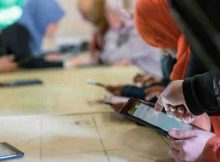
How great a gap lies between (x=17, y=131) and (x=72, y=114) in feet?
0.54

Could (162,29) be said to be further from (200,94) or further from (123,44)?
(123,44)

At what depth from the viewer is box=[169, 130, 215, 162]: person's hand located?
0.62m

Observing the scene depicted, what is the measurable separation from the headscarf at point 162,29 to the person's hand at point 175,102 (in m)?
0.17

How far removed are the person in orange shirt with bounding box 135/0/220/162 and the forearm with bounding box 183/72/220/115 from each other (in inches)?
1.0

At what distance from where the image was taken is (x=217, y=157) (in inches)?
23.8

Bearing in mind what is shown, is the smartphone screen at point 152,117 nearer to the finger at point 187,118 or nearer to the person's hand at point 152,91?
the finger at point 187,118

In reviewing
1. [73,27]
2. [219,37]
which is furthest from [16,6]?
[73,27]

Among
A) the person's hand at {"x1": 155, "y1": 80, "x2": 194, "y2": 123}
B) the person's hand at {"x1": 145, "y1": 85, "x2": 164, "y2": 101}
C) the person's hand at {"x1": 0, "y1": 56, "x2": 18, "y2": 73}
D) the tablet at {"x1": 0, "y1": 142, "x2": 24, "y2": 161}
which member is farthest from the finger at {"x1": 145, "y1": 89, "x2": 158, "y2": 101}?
the person's hand at {"x1": 0, "y1": 56, "x2": 18, "y2": 73}

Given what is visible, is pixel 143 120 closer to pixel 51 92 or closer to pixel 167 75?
pixel 167 75

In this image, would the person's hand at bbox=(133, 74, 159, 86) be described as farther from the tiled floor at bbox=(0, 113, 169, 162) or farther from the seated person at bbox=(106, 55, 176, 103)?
the tiled floor at bbox=(0, 113, 169, 162)

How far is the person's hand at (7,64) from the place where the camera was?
1633 millimetres

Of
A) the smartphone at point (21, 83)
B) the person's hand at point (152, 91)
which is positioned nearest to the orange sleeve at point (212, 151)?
the person's hand at point (152, 91)

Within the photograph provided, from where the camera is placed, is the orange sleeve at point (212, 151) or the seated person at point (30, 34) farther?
the seated person at point (30, 34)

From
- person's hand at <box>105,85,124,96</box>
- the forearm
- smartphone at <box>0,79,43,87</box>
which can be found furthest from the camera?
smartphone at <box>0,79,43,87</box>
